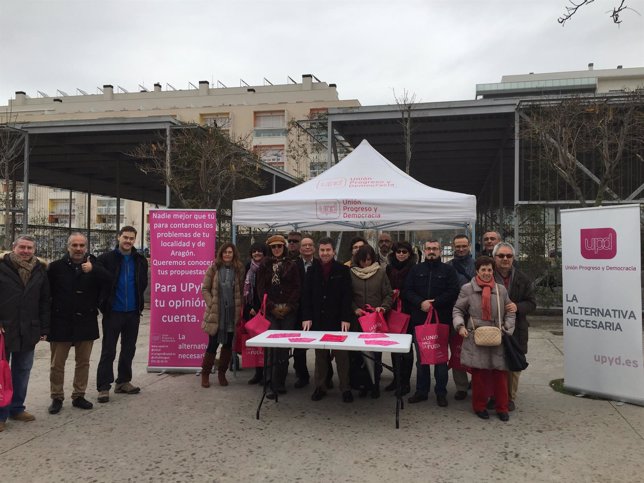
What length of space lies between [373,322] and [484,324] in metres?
1.06

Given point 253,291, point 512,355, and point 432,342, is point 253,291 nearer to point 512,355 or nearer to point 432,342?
point 432,342

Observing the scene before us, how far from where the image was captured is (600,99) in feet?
34.0

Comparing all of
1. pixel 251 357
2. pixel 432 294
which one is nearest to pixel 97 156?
pixel 251 357

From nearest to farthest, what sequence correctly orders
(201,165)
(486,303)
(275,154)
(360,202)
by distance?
(486,303) < (360,202) < (201,165) < (275,154)

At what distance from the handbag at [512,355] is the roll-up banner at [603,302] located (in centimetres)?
120

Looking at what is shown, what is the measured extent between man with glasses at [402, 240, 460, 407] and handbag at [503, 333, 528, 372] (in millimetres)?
673

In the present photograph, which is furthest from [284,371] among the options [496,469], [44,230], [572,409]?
[44,230]

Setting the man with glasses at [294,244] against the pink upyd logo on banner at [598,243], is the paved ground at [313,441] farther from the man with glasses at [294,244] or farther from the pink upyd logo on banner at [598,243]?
the man with glasses at [294,244]

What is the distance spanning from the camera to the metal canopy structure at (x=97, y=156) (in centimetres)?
1375

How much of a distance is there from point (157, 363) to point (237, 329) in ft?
4.37

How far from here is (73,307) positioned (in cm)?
454

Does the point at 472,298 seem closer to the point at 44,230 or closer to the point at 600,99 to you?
the point at 600,99

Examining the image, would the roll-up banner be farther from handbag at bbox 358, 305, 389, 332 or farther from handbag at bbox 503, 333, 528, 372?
handbag at bbox 358, 305, 389, 332

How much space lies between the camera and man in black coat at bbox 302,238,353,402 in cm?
505
